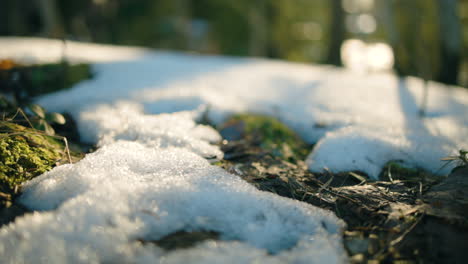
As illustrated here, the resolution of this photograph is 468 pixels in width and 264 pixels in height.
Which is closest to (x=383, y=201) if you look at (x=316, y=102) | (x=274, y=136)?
(x=274, y=136)

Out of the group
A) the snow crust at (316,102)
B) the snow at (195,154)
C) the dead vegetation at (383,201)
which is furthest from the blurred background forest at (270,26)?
the dead vegetation at (383,201)

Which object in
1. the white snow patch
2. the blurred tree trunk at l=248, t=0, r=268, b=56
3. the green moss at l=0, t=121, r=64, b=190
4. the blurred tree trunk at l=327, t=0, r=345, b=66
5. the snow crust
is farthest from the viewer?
the blurred tree trunk at l=248, t=0, r=268, b=56

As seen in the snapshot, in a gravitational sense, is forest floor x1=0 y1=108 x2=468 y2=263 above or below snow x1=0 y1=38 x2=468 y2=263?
below

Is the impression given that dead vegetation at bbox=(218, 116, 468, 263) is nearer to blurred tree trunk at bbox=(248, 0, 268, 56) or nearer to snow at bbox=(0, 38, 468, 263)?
snow at bbox=(0, 38, 468, 263)

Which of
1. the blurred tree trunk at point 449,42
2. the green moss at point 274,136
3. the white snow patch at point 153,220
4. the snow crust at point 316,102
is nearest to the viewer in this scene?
the white snow patch at point 153,220

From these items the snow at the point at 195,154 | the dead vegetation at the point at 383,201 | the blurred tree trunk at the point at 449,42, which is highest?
the blurred tree trunk at the point at 449,42

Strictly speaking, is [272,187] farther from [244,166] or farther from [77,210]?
[77,210]

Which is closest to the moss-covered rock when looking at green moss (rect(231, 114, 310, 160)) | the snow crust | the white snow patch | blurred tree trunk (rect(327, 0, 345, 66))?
green moss (rect(231, 114, 310, 160))

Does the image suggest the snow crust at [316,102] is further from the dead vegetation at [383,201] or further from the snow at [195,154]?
the dead vegetation at [383,201]
